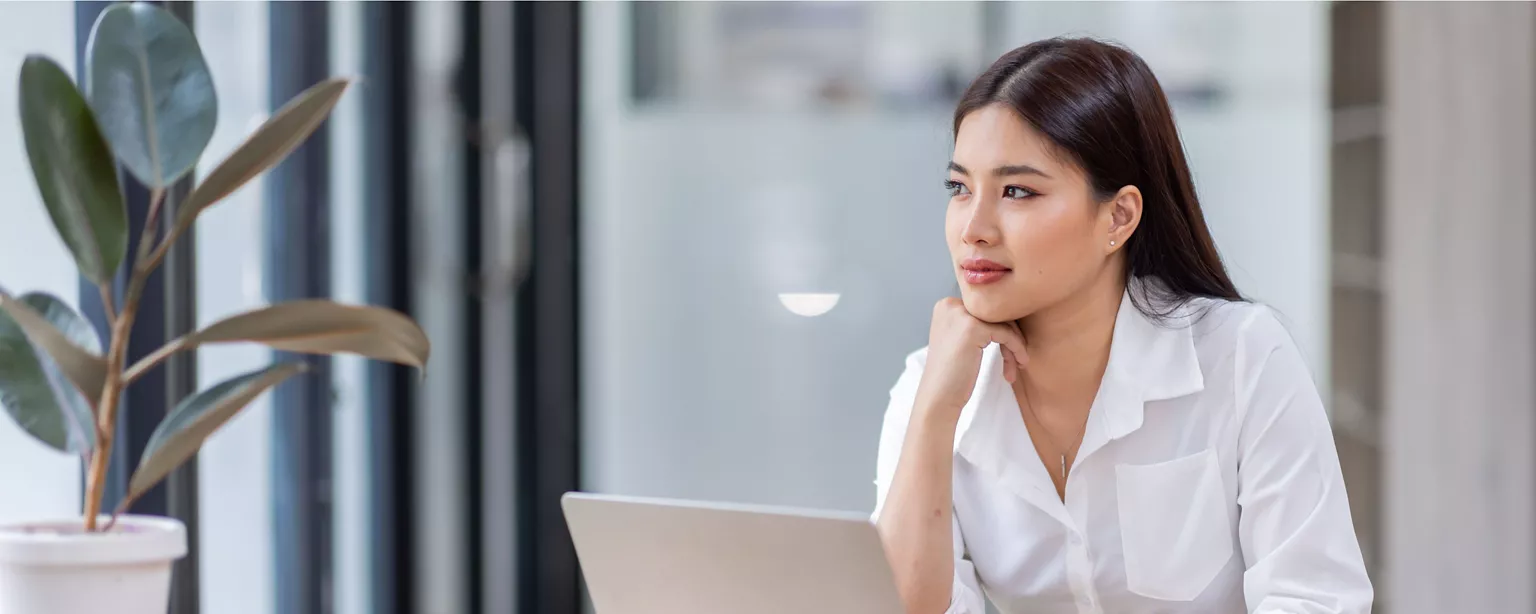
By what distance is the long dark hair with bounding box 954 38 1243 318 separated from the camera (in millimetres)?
1452

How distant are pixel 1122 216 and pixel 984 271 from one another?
0.52 feet

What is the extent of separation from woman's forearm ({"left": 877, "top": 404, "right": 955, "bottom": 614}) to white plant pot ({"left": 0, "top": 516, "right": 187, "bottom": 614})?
2.34 feet

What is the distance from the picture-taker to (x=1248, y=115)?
300cm

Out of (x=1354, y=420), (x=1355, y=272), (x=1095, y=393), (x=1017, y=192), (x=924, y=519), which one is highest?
(x=1017, y=192)

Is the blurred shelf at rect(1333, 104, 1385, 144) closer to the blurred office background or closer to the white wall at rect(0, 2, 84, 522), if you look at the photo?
the blurred office background

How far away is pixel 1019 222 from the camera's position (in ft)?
4.82

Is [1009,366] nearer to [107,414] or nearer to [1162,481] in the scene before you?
[1162,481]

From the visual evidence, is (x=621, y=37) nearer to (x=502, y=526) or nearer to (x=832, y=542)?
(x=502, y=526)

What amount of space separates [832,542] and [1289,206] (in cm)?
233

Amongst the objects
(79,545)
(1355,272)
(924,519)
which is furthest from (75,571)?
(1355,272)

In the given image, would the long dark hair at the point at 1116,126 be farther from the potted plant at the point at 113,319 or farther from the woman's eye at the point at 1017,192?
→ the potted plant at the point at 113,319

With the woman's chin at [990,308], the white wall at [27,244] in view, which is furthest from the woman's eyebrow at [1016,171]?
the white wall at [27,244]

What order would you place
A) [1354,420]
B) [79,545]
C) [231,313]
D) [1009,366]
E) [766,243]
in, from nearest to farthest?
1. [79,545]
2. [1009,366]
3. [231,313]
4. [766,243]
5. [1354,420]

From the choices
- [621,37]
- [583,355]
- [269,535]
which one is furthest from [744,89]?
[269,535]
